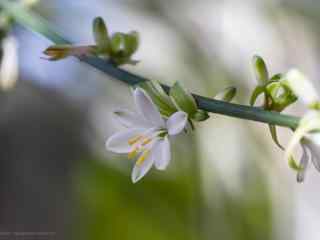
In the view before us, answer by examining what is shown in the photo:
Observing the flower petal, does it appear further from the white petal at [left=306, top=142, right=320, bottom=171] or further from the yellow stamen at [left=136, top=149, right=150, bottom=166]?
the yellow stamen at [left=136, top=149, right=150, bottom=166]

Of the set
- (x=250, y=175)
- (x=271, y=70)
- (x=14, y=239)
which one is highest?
(x=271, y=70)

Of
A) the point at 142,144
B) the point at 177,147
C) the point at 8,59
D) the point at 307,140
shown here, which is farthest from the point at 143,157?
the point at 177,147

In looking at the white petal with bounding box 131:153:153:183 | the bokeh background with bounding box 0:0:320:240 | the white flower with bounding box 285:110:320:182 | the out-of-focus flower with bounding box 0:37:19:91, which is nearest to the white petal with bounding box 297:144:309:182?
the white flower with bounding box 285:110:320:182

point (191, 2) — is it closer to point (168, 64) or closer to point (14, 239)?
point (168, 64)

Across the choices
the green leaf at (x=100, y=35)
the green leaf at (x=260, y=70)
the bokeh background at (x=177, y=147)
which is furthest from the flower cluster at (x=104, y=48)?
the bokeh background at (x=177, y=147)

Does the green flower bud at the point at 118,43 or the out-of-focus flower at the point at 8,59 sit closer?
the green flower bud at the point at 118,43

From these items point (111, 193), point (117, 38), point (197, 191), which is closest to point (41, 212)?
point (111, 193)

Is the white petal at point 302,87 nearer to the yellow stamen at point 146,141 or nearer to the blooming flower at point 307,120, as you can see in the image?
the blooming flower at point 307,120
